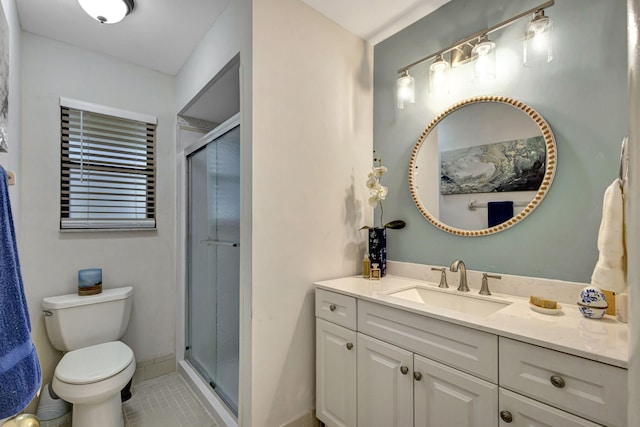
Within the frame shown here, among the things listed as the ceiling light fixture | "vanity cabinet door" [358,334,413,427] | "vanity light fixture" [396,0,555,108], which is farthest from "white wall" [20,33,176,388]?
"vanity light fixture" [396,0,555,108]

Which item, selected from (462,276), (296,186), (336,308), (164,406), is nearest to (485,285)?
(462,276)

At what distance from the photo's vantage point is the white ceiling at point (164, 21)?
1644 millimetres

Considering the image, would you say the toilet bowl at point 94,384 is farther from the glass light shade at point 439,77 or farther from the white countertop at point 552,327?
the glass light shade at point 439,77

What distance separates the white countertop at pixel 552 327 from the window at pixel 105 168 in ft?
5.95

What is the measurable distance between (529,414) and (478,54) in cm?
149

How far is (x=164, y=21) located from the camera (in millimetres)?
1767

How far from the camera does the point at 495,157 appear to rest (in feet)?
4.80

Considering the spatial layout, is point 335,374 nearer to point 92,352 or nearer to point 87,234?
point 92,352

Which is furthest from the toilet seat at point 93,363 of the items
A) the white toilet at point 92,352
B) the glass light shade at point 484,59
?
the glass light shade at point 484,59

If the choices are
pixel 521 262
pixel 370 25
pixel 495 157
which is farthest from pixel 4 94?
pixel 521 262

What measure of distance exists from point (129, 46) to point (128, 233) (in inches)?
51.1

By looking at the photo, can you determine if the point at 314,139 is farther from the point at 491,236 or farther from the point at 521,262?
the point at 521,262

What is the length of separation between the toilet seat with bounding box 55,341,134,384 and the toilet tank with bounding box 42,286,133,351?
10 centimetres

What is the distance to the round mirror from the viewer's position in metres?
1.34
